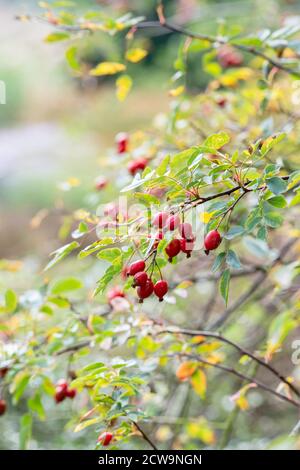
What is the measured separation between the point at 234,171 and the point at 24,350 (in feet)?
1.68

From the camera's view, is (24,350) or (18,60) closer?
(24,350)

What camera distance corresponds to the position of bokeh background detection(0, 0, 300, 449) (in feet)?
12.9

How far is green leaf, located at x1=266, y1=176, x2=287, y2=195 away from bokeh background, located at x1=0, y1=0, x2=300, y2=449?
2533 millimetres

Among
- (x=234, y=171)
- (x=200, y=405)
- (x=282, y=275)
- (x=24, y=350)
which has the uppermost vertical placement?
(x=234, y=171)

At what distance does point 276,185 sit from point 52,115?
539 centimetres

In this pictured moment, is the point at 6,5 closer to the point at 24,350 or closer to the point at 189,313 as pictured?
the point at 189,313

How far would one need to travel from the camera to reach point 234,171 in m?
0.65

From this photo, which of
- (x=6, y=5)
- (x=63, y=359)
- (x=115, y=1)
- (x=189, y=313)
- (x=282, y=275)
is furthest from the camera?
(x=6, y=5)

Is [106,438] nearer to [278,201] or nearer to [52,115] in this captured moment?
[278,201]

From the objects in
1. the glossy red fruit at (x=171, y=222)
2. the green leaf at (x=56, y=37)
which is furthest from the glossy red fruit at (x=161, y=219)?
the green leaf at (x=56, y=37)

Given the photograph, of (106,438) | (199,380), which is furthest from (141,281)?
(199,380)

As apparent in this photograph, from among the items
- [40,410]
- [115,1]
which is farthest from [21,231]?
[40,410]

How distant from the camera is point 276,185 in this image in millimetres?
616

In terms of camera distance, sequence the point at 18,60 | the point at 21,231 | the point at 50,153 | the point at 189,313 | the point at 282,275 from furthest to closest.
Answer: the point at 18,60
the point at 50,153
the point at 21,231
the point at 189,313
the point at 282,275
